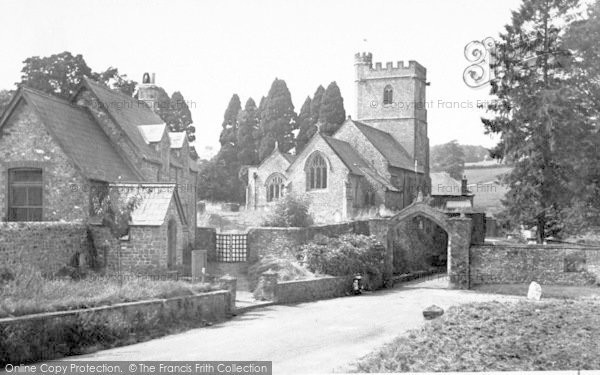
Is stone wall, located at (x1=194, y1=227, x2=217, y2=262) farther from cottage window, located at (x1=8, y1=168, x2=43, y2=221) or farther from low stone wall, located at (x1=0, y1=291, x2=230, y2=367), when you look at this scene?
low stone wall, located at (x1=0, y1=291, x2=230, y2=367)

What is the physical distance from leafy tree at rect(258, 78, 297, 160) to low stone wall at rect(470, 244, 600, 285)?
137 ft

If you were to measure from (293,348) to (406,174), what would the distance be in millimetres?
43642

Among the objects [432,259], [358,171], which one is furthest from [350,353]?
[358,171]

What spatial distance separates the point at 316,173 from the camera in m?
49.4

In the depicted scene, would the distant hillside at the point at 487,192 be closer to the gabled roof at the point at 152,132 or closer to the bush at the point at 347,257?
the bush at the point at 347,257

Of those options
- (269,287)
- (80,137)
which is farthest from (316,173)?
(269,287)

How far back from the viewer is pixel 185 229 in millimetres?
27109

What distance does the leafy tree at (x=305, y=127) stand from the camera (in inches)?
2817

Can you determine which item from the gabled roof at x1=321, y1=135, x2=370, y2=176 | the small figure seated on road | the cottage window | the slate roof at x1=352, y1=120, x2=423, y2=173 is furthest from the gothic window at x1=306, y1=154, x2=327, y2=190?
the cottage window

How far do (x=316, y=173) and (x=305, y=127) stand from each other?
2374cm

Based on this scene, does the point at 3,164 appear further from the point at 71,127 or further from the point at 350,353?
the point at 350,353

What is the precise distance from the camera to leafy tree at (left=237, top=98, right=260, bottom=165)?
71.7 m

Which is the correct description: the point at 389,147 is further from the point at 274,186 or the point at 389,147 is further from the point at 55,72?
the point at 55,72

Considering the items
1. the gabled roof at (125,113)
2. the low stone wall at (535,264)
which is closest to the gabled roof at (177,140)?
the gabled roof at (125,113)
